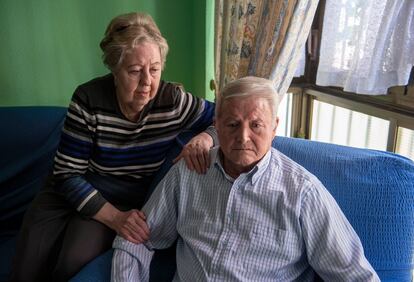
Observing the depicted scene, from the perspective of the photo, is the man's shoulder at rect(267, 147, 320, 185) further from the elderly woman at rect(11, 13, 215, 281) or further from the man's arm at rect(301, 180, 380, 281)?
the elderly woman at rect(11, 13, 215, 281)

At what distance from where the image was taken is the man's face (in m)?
1.09

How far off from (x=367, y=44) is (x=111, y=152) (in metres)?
1.12

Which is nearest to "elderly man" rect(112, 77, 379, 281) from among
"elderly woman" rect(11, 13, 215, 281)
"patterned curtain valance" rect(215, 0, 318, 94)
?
"elderly woman" rect(11, 13, 215, 281)

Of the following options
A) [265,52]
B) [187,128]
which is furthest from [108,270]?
[265,52]

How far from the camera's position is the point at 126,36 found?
135 centimetres

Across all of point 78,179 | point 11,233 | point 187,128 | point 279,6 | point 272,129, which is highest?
point 279,6

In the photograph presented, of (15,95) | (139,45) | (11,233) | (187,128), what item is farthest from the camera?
(15,95)

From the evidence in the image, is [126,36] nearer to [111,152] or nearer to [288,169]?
[111,152]

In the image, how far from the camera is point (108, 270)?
4.02 ft

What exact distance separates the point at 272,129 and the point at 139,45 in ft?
1.87

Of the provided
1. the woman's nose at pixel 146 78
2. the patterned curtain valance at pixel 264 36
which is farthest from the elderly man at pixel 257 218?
the patterned curtain valance at pixel 264 36

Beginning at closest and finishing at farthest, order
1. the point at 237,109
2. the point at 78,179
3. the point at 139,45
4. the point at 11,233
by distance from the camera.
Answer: the point at 237,109
the point at 139,45
the point at 78,179
the point at 11,233

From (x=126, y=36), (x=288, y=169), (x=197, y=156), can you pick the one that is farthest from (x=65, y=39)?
(x=288, y=169)

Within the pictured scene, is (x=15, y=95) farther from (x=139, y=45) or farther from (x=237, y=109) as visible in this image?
(x=237, y=109)
